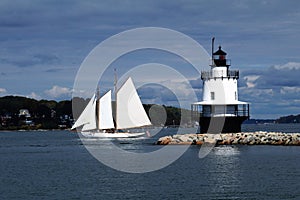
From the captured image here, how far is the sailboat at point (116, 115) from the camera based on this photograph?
74.6 m

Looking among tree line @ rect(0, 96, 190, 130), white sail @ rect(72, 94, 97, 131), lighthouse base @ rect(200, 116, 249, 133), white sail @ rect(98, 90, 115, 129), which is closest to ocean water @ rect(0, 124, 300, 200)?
lighthouse base @ rect(200, 116, 249, 133)

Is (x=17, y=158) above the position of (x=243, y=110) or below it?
below

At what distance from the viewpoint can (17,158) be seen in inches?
2004

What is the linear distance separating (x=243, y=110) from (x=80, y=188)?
86.7 ft

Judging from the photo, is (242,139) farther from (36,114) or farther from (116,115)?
(36,114)

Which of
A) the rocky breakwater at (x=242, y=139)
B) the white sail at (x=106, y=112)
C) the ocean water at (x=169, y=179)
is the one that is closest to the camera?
the ocean water at (x=169, y=179)

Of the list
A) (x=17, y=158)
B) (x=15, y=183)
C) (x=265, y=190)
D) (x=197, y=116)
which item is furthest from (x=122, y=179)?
(x=197, y=116)

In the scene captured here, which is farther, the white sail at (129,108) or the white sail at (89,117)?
the white sail at (89,117)

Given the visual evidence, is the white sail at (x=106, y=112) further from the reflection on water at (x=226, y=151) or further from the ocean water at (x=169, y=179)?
the ocean water at (x=169, y=179)

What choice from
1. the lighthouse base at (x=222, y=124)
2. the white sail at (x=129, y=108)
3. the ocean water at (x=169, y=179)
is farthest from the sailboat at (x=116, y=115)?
the ocean water at (x=169, y=179)

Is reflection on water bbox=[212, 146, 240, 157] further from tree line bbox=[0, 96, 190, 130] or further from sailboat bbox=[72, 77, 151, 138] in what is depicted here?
tree line bbox=[0, 96, 190, 130]

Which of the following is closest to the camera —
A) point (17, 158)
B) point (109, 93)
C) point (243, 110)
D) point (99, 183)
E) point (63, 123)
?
point (99, 183)

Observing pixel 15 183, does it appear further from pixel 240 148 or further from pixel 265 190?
pixel 240 148

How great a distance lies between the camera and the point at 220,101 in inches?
2128
